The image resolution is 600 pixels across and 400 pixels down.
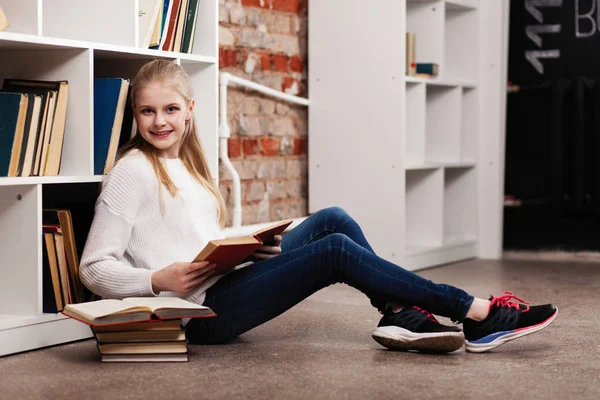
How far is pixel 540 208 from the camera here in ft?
15.9

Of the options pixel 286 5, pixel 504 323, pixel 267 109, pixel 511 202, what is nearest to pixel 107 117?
pixel 504 323

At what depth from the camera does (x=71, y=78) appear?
2604 mm

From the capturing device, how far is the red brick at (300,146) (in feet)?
14.1

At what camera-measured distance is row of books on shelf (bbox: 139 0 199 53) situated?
9.25ft

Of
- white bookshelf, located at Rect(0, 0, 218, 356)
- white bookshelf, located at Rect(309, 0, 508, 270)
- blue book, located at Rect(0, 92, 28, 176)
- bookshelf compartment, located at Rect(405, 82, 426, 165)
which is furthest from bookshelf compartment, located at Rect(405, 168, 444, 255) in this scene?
blue book, located at Rect(0, 92, 28, 176)

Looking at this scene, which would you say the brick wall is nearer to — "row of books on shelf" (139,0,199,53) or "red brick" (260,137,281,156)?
"red brick" (260,137,281,156)

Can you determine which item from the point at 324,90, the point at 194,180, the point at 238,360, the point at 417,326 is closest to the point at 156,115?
the point at 194,180

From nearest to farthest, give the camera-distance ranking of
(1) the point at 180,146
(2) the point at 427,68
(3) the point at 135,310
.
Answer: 1. (3) the point at 135,310
2. (1) the point at 180,146
3. (2) the point at 427,68

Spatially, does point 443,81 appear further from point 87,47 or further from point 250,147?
point 87,47

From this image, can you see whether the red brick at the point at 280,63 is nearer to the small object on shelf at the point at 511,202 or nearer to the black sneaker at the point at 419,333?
the small object on shelf at the point at 511,202

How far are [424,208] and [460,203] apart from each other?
452mm

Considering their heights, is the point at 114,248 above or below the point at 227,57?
below

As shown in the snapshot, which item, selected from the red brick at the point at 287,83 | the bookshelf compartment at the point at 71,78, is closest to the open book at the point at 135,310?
the bookshelf compartment at the point at 71,78

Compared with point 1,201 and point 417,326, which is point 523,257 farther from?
point 1,201
